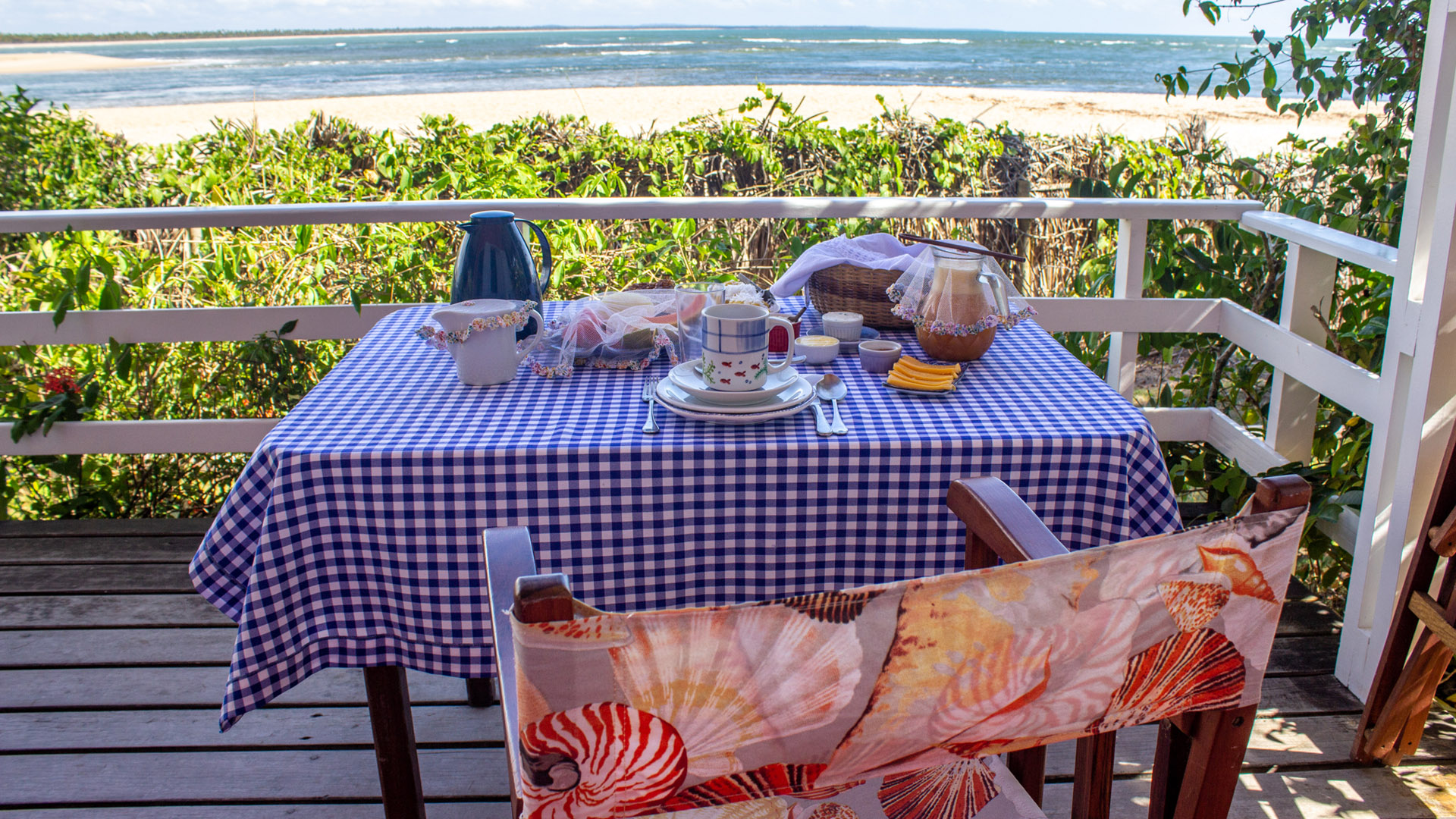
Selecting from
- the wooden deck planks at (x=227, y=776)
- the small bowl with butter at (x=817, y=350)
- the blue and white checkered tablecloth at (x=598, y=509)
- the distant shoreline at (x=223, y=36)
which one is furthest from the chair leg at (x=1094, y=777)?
the distant shoreline at (x=223, y=36)

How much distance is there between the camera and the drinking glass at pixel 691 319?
58.4 inches

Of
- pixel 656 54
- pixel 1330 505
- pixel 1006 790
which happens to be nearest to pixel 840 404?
pixel 1006 790

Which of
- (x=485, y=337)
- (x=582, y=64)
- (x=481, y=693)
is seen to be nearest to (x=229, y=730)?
(x=481, y=693)

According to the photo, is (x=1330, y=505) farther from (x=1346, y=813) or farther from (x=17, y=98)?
(x=17, y=98)

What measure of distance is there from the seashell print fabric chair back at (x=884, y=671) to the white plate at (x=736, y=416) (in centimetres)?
61

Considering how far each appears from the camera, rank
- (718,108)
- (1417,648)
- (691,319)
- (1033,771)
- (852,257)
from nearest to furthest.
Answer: (1033,771) → (691,319) → (1417,648) → (852,257) → (718,108)

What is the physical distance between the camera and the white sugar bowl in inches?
53.8

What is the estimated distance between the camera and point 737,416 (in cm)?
127

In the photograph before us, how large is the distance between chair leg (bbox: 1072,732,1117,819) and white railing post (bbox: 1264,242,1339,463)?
1523 mm

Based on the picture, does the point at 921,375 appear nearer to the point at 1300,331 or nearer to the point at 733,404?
the point at 733,404

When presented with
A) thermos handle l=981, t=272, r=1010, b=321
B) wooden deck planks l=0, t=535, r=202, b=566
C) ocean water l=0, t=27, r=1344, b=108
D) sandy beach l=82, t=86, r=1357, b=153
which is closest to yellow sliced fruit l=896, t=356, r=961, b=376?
thermos handle l=981, t=272, r=1010, b=321

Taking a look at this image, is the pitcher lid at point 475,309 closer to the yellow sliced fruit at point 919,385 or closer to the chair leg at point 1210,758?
the yellow sliced fruit at point 919,385

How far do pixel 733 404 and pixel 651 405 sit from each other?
0.12 meters

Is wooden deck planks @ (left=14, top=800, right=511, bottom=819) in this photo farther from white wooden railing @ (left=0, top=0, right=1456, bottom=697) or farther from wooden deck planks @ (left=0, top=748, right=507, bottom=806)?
white wooden railing @ (left=0, top=0, right=1456, bottom=697)
